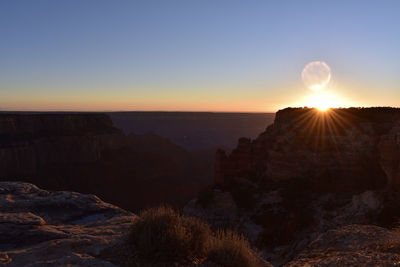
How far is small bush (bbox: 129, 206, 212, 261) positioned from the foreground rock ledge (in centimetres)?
46

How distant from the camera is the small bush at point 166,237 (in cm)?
433

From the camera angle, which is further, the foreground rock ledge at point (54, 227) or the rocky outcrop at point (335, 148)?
the rocky outcrop at point (335, 148)

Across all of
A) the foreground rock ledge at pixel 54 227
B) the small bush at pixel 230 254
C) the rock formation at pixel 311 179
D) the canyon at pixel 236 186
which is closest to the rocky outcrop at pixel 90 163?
the canyon at pixel 236 186

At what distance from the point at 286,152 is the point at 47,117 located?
149 feet

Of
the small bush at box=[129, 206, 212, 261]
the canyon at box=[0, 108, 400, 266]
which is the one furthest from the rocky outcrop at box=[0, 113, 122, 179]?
the small bush at box=[129, 206, 212, 261]

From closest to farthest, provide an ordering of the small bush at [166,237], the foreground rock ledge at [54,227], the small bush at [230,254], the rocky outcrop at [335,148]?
the foreground rock ledge at [54,227], the small bush at [166,237], the small bush at [230,254], the rocky outcrop at [335,148]

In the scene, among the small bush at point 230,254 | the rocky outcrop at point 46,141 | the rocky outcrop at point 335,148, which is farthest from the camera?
the rocky outcrop at point 46,141

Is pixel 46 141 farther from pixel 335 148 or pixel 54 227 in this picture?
pixel 54 227

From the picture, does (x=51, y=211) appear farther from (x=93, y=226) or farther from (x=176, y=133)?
(x=176, y=133)

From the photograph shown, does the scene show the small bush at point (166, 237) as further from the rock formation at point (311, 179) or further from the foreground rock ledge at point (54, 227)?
the rock formation at point (311, 179)

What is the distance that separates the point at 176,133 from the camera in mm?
128750

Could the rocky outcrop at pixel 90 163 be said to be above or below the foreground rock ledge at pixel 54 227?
below

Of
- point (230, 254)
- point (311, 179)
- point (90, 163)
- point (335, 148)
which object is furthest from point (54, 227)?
point (90, 163)

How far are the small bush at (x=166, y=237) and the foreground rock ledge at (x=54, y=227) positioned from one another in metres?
0.46
